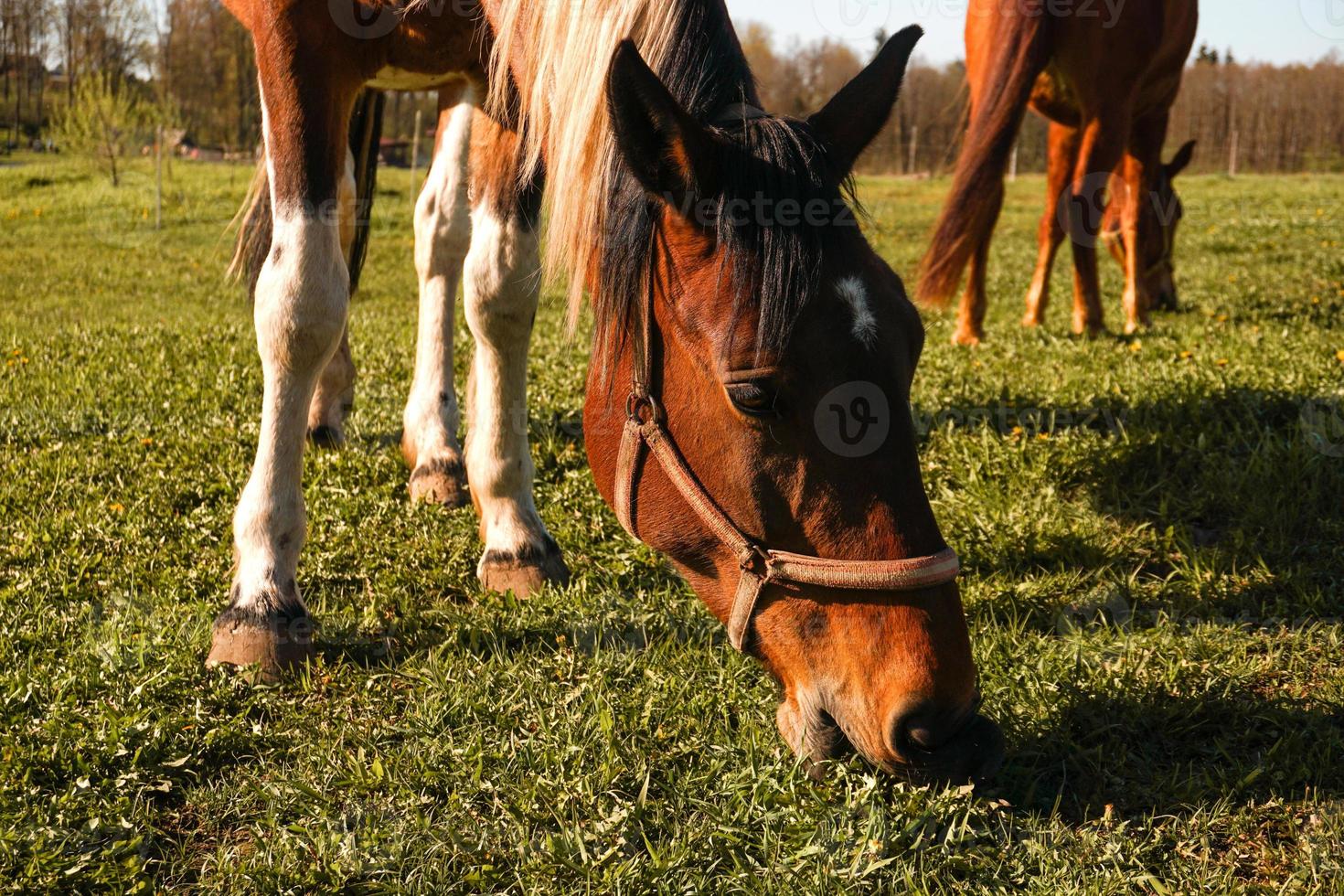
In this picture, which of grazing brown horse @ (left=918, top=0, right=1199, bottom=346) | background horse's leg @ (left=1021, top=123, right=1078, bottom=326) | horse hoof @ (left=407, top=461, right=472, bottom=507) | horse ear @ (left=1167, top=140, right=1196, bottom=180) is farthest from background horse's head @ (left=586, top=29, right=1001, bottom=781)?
horse ear @ (left=1167, top=140, right=1196, bottom=180)

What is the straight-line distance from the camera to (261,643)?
8.53 ft

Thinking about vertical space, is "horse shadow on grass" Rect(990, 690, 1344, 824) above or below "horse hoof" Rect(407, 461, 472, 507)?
below

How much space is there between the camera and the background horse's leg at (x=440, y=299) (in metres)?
3.91

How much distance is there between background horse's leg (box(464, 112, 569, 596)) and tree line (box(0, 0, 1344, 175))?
4.35m

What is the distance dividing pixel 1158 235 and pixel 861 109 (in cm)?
592

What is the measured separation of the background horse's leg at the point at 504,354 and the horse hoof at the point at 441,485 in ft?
1.52

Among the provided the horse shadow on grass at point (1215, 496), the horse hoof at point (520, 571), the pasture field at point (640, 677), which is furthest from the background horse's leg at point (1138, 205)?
the horse hoof at point (520, 571)

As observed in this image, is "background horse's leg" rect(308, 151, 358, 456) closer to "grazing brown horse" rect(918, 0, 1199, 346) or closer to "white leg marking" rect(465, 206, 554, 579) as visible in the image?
"white leg marking" rect(465, 206, 554, 579)

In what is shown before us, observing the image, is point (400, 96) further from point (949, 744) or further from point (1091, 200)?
point (949, 744)

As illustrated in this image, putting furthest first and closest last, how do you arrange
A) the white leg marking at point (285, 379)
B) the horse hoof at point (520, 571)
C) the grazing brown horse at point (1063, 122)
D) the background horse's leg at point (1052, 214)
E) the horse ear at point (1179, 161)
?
the horse ear at point (1179, 161) → the background horse's leg at point (1052, 214) → the grazing brown horse at point (1063, 122) → the horse hoof at point (520, 571) → the white leg marking at point (285, 379)

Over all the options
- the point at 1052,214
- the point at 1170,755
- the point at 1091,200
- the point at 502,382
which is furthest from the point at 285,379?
the point at 1052,214

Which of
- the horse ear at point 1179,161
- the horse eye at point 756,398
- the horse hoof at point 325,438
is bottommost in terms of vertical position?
the horse hoof at point 325,438

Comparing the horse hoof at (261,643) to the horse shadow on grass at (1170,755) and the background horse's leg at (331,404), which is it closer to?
the horse shadow on grass at (1170,755)

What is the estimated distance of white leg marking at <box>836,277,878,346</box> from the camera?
1817 mm
